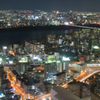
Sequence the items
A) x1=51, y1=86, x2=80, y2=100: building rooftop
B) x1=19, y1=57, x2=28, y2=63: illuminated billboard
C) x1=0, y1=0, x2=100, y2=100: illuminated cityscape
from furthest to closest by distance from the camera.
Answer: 1. x1=19, y1=57, x2=28, y2=63: illuminated billboard
2. x1=0, y1=0, x2=100, y2=100: illuminated cityscape
3. x1=51, y1=86, x2=80, y2=100: building rooftop

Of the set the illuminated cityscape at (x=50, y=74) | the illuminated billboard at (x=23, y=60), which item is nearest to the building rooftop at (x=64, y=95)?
the illuminated cityscape at (x=50, y=74)

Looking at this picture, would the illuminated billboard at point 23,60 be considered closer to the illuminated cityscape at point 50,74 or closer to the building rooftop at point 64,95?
the illuminated cityscape at point 50,74

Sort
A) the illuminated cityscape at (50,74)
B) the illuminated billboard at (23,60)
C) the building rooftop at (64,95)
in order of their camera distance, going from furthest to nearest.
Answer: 1. the illuminated billboard at (23,60)
2. the illuminated cityscape at (50,74)
3. the building rooftop at (64,95)

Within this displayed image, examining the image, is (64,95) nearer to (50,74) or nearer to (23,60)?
(50,74)

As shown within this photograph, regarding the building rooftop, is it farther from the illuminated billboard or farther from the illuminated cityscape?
the illuminated billboard

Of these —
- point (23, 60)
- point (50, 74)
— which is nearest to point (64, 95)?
point (50, 74)

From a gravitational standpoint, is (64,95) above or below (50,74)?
above

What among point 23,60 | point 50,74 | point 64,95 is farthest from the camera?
point 23,60

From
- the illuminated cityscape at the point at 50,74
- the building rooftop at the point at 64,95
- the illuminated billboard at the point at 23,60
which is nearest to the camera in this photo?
the building rooftop at the point at 64,95

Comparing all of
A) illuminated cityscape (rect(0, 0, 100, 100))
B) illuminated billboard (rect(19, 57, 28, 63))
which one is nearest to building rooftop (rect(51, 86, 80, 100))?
illuminated cityscape (rect(0, 0, 100, 100))

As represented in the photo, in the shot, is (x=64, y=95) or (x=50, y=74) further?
(x=50, y=74)

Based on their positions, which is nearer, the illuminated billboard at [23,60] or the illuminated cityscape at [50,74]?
the illuminated cityscape at [50,74]

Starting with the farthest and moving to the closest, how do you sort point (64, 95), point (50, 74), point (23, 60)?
point (23, 60)
point (50, 74)
point (64, 95)
